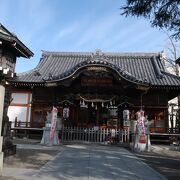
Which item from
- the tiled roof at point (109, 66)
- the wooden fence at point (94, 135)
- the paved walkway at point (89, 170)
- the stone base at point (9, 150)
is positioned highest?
the tiled roof at point (109, 66)

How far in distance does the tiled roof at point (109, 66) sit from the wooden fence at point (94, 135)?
366 centimetres

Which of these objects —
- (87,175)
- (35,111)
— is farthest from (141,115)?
(35,111)

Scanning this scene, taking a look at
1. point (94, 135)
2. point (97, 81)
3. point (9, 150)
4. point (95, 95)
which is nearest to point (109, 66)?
point (97, 81)

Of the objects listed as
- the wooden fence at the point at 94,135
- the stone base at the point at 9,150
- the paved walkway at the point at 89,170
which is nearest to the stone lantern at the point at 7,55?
the stone base at the point at 9,150

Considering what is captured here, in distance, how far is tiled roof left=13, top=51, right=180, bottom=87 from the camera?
2020 centimetres

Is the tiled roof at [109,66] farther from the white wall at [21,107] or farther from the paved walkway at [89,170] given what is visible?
the paved walkway at [89,170]

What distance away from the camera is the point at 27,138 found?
71.6ft

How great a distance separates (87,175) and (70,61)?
19.5 m

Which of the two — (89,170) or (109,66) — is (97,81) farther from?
(89,170)

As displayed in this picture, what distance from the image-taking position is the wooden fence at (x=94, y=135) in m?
19.3

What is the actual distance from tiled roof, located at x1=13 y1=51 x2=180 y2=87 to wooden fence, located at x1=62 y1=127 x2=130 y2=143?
3.66 m

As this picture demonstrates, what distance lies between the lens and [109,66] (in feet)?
66.3

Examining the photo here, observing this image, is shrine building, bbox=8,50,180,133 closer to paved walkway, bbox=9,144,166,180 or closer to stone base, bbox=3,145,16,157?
stone base, bbox=3,145,16,157

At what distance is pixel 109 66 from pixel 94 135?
4.89m
